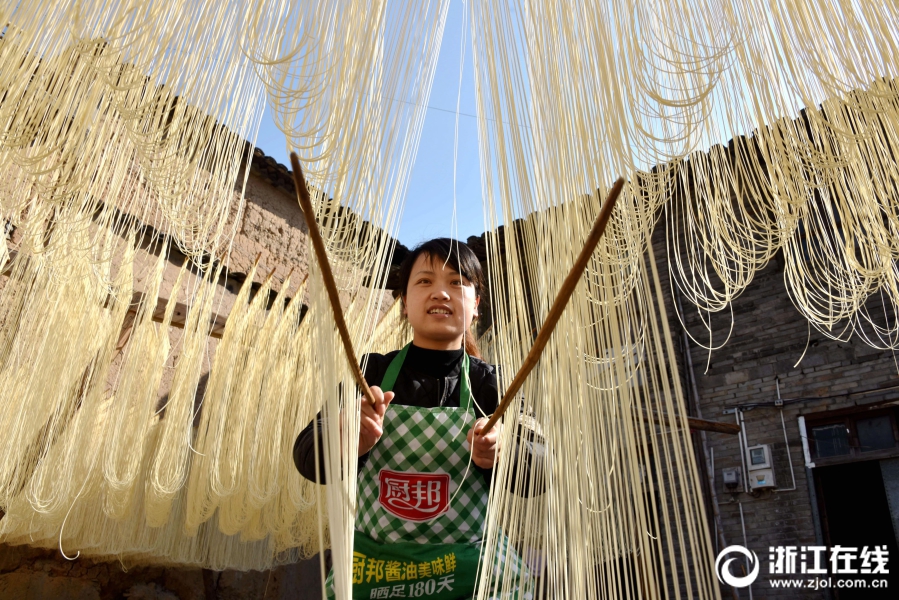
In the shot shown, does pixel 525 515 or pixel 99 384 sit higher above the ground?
pixel 99 384

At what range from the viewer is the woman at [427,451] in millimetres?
1174

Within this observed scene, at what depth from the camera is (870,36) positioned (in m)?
1.11

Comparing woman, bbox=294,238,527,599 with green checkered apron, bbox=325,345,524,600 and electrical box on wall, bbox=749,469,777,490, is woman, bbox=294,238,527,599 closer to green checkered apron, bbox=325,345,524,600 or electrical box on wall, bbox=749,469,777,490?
green checkered apron, bbox=325,345,524,600

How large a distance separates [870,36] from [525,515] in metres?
1.00

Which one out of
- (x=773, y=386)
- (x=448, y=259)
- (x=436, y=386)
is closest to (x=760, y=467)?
(x=773, y=386)

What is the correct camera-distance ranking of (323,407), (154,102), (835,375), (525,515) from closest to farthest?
(323,407)
(525,515)
(154,102)
(835,375)

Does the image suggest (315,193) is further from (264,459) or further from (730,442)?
(730,442)

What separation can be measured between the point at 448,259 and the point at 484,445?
42 centimetres

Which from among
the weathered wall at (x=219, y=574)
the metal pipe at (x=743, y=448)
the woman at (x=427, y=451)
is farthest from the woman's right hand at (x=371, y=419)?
the metal pipe at (x=743, y=448)

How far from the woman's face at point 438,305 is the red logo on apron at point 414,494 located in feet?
1.01

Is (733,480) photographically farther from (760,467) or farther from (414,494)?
(414,494)

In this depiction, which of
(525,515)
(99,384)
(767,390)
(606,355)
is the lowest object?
(525,515)

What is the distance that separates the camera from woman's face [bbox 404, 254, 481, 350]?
1423 mm

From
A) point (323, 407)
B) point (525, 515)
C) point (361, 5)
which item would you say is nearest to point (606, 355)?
point (525, 515)
